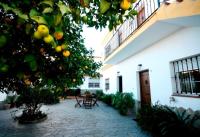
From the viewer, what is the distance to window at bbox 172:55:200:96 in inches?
218

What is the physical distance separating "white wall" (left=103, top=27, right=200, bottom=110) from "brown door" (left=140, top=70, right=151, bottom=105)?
0.27 meters

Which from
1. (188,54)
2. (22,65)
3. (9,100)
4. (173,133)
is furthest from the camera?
(9,100)

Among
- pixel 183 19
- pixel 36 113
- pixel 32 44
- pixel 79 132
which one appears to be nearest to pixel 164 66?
pixel 183 19

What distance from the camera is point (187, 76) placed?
593 cm

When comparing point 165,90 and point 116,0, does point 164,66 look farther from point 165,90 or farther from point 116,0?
point 116,0

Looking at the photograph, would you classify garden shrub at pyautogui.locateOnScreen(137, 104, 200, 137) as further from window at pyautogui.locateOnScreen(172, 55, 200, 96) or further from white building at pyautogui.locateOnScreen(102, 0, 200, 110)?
window at pyautogui.locateOnScreen(172, 55, 200, 96)

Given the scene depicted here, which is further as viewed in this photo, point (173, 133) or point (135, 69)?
point (135, 69)

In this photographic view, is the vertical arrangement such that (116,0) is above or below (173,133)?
above

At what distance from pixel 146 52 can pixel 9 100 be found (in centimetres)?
1130

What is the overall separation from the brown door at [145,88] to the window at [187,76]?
2.36m

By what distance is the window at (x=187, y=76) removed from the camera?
553 cm

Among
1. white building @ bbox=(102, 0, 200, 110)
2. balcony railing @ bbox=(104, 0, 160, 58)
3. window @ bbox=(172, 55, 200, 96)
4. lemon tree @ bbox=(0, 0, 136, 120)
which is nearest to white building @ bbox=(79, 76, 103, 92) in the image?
balcony railing @ bbox=(104, 0, 160, 58)

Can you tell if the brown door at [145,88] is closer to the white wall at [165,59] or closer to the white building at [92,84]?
the white wall at [165,59]

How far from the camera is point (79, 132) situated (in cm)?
645
